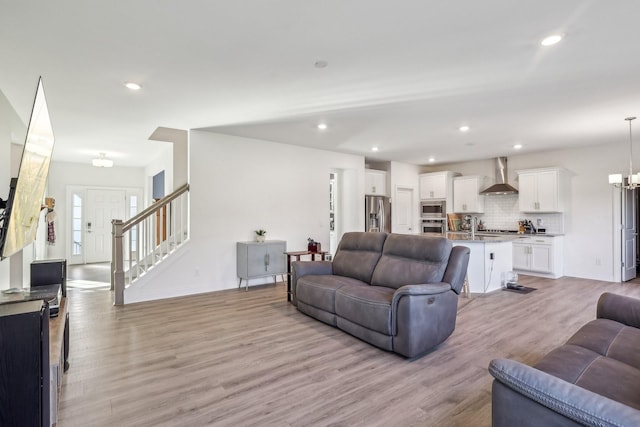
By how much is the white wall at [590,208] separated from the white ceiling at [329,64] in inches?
49.0

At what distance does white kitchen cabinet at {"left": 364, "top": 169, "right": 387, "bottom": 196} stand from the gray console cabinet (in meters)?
3.06

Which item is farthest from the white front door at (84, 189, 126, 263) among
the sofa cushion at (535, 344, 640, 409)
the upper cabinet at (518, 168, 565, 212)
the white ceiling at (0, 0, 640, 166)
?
the upper cabinet at (518, 168, 565, 212)

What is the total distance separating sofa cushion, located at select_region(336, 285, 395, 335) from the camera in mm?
2887

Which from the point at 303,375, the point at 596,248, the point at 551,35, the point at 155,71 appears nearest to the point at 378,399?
the point at 303,375

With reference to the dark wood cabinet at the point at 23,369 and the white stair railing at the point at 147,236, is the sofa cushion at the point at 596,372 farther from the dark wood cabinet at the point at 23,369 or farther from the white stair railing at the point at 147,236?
the white stair railing at the point at 147,236

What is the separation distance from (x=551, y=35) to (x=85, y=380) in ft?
14.6

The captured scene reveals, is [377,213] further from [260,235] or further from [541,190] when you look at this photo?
[541,190]

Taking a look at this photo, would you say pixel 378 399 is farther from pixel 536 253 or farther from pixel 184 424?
pixel 536 253

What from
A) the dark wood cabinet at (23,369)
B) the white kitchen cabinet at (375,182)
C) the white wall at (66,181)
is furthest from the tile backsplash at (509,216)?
the white wall at (66,181)

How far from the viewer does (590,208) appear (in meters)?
6.39

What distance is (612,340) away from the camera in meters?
1.95

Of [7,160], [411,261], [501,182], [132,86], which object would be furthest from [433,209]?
[7,160]

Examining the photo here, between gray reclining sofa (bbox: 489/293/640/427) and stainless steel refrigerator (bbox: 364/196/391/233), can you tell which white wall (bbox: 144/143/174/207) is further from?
gray reclining sofa (bbox: 489/293/640/427)

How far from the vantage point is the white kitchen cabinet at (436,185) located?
323 inches
